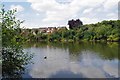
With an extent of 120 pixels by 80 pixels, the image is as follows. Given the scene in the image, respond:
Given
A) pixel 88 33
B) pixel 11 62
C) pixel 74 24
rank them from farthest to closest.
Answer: pixel 74 24
pixel 88 33
pixel 11 62

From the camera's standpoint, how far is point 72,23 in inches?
3720

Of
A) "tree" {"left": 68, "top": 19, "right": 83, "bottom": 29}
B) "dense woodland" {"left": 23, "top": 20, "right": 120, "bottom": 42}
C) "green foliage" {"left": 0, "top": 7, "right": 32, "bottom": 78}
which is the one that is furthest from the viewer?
"tree" {"left": 68, "top": 19, "right": 83, "bottom": 29}

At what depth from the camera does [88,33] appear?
8094cm

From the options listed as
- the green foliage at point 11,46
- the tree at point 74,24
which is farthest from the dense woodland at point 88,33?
the green foliage at point 11,46

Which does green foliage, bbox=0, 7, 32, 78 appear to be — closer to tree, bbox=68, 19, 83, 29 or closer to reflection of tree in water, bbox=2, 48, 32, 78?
reflection of tree in water, bbox=2, 48, 32, 78

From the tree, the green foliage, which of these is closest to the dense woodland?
the tree

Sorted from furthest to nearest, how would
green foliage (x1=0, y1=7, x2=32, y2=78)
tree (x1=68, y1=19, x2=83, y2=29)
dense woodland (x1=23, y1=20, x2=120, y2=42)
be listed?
tree (x1=68, y1=19, x2=83, y2=29) < dense woodland (x1=23, y1=20, x2=120, y2=42) < green foliage (x1=0, y1=7, x2=32, y2=78)

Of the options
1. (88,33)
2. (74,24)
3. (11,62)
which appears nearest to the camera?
(11,62)

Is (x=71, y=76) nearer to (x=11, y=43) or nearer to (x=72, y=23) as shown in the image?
(x=11, y=43)

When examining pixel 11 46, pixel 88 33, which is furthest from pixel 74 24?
pixel 11 46

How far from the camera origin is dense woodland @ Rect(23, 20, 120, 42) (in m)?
74.8

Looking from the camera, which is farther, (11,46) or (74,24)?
(74,24)

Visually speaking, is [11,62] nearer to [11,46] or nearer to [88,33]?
[11,46]

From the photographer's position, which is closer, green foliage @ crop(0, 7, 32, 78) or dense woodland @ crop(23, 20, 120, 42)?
green foliage @ crop(0, 7, 32, 78)
